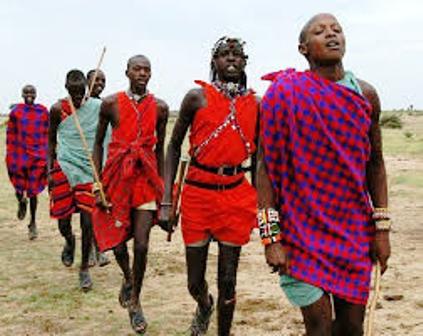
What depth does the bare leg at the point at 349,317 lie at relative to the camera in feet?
11.4

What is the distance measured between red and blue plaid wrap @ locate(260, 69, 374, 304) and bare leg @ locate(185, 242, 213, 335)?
1570 millimetres

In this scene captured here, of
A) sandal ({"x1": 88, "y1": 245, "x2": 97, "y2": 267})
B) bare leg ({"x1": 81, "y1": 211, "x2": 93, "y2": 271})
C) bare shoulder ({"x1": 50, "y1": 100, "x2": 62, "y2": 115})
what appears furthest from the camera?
sandal ({"x1": 88, "y1": 245, "x2": 97, "y2": 267})

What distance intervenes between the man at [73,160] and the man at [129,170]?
1223 millimetres

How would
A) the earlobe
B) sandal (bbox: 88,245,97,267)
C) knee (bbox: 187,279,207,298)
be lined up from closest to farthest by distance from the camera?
1. the earlobe
2. knee (bbox: 187,279,207,298)
3. sandal (bbox: 88,245,97,267)

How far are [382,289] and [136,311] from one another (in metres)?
2.45

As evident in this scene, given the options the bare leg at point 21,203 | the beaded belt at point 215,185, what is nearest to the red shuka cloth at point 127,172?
the beaded belt at point 215,185

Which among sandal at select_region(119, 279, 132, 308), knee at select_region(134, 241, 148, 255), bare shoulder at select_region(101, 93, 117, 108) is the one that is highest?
bare shoulder at select_region(101, 93, 117, 108)

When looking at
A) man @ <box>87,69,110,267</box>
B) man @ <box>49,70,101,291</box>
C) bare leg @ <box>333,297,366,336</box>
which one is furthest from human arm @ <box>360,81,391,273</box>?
man @ <box>87,69,110,267</box>

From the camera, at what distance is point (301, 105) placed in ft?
10.8

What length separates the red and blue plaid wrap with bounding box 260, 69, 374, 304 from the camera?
329 centimetres

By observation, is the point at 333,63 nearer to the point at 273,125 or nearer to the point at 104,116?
the point at 273,125

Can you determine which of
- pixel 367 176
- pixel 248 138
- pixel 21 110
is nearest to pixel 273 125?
pixel 367 176

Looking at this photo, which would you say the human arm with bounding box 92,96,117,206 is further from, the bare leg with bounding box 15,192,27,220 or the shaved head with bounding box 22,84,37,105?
the bare leg with bounding box 15,192,27,220

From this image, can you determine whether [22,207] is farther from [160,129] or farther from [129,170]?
[129,170]
